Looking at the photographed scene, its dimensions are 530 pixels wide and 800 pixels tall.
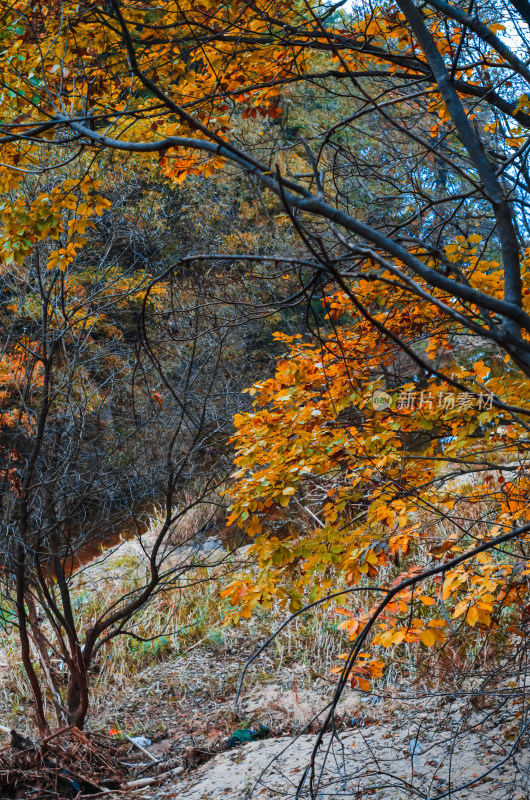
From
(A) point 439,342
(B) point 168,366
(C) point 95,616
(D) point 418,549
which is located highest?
(B) point 168,366

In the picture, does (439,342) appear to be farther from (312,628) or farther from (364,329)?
(312,628)

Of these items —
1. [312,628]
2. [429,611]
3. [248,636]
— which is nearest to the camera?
[429,611]

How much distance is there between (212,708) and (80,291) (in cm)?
379

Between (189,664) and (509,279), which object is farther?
(189,664)

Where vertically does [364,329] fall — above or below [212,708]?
above

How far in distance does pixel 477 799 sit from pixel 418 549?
338cm

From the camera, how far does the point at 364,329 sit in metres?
3.03

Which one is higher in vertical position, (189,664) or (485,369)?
(485,369)

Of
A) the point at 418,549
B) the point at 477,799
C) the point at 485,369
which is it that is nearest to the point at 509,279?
the point at 485,369

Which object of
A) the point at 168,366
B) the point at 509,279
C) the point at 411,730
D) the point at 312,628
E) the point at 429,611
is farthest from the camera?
the point at 168,366

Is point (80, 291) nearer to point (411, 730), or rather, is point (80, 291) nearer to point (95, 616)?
point (95, 616)

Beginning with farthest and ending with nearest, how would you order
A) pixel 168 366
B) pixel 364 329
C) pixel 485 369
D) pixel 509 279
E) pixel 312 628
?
pixel 168 366 < pixel 312 628 < pixel 364 329 < pixel 485 369 < pixel 509 279

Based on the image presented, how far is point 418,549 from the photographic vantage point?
5965 mm

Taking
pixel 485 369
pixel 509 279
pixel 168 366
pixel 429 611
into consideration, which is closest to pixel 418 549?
pixel 429 611
